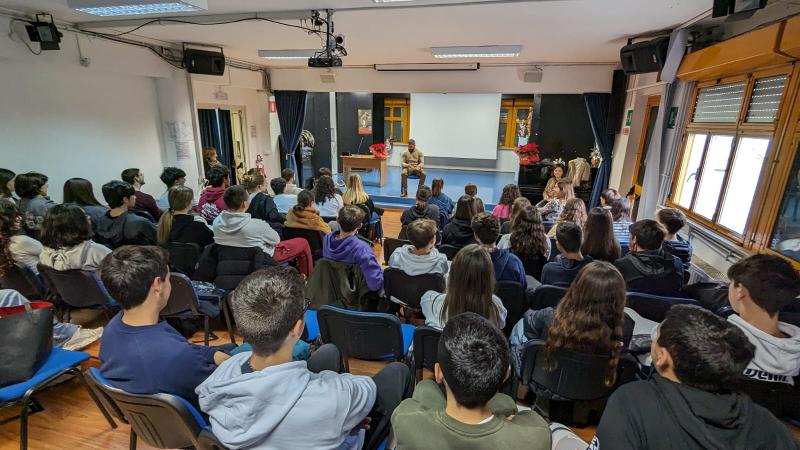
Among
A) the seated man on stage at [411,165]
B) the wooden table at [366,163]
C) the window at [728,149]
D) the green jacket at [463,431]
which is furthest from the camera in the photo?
the wooden table at [366,163]

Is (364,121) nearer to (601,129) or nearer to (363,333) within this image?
(601,129)

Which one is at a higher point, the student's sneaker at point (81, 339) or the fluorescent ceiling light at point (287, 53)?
the fluorescent ceiling light at point (287, 53)

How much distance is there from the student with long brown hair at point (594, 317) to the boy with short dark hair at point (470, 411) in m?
0.76

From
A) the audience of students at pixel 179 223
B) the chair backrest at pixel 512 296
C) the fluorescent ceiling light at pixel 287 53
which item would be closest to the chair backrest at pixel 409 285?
the chair backrest at pixel 512 296

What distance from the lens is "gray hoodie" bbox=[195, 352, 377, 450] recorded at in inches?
43.6

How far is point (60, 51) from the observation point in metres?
4.62

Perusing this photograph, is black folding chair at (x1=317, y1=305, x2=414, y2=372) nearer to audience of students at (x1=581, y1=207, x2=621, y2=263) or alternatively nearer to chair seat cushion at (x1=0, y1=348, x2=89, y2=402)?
chair seat cushion at (x1=0, y1=348, x2=89, y2=402)

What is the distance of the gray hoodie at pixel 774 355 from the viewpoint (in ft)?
5.58

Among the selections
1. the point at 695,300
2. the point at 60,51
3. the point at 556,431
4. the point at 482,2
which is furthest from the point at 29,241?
the point at 695,300

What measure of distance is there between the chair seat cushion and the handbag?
1.4 inches

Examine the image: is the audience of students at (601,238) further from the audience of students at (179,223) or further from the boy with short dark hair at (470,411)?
the audience of students at (179,223)

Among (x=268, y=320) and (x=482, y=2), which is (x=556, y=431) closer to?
(x=268, y=320)

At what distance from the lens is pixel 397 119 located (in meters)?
13.8

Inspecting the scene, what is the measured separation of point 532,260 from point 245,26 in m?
4.26
